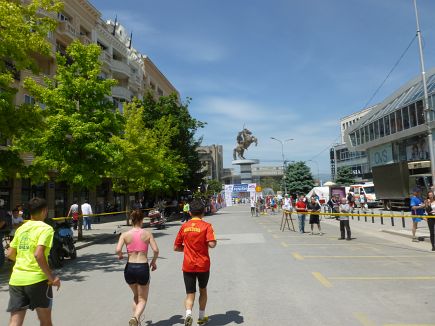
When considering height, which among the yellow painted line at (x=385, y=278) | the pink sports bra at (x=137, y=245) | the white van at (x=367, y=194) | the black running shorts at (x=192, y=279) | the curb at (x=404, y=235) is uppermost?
the white van at (x=367, y=194)

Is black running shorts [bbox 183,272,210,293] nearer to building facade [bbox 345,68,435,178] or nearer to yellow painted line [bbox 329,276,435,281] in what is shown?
yellow painted line [bbox 329,276,435,281]

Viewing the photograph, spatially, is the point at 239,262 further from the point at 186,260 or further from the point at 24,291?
the point at 24,291

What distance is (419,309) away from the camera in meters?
5.75

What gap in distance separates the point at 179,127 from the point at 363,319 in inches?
1374

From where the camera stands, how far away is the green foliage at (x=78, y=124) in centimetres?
1552

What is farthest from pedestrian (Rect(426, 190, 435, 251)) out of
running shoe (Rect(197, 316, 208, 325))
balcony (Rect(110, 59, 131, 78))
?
balcony (Rect(110, 59, 131, 78))

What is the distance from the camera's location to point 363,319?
533cm

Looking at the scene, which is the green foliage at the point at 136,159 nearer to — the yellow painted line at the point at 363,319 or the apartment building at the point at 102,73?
the apartment building at the point at 102,73

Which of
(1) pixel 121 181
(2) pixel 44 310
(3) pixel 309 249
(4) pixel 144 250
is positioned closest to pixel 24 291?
(2) pixel 44 310

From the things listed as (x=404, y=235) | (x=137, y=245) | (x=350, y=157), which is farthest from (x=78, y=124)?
(x=350, y=157)

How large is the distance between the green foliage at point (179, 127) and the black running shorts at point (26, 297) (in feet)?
104

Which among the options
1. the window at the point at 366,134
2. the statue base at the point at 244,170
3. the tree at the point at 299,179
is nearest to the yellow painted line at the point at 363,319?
the window at the point at 366,134

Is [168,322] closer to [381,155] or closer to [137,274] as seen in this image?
[137,274]

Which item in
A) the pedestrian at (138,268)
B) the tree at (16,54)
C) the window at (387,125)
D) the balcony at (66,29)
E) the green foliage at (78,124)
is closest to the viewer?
the pedestrian at (138,268)
